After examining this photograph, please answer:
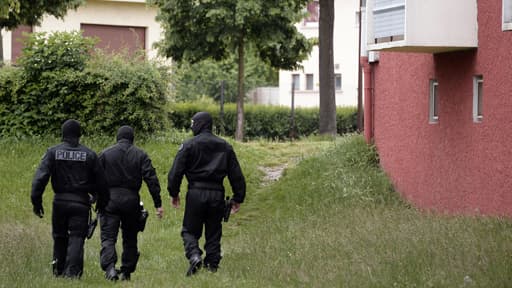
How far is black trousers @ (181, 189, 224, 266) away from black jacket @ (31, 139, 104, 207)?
1127 millimetres

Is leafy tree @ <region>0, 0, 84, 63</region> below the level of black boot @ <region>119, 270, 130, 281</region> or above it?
above

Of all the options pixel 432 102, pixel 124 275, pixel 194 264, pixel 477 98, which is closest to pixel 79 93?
pixel 432 102

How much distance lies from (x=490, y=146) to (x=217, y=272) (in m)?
4.42

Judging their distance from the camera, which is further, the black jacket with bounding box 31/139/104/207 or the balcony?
the balcony

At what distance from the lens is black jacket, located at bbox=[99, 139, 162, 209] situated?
1278 cm

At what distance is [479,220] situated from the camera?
12.9 metres

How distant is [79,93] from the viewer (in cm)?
2420

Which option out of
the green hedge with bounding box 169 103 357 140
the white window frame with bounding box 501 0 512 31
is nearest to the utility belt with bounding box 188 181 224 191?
the white window frame with bounding box 501 0 512 31

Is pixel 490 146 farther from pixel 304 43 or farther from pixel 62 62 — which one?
pixel 304 43

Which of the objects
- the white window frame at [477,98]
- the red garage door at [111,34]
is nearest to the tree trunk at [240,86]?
the red garage door at [111,34]

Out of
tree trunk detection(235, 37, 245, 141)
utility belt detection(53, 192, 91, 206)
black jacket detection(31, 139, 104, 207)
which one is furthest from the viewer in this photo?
tree trunk detection(235, 37, 245, 141)

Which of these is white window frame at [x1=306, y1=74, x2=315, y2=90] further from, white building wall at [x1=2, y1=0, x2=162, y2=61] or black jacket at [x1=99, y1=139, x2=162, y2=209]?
black jacket at [x1=99, y1=139, x2=162, y2=209]

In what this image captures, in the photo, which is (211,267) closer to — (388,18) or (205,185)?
(205,185)

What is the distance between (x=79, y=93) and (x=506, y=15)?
40.6ft
